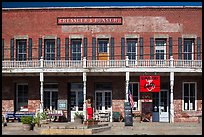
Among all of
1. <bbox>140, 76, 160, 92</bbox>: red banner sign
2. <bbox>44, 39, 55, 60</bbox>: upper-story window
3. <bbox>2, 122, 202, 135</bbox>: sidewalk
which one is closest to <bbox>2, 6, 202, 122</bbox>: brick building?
<bbox>44, 39, 55, 60</bbox>: upper-story window

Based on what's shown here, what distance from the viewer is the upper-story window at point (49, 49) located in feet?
92.4

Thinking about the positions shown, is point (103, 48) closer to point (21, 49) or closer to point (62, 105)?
point (62, 105)

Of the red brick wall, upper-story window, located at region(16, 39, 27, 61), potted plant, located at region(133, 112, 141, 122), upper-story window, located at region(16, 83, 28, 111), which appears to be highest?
the red brick wall

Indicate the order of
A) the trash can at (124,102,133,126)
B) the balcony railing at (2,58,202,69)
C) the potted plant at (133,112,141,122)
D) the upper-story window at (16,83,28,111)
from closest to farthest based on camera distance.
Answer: the trash can at (124,102,133,126) < the balcony railing at (2,58,202,69) < the potted plant at (133,112,141,122) < the upper-story window at (16,83,28,111)

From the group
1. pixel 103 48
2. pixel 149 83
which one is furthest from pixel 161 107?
pixel 103 48

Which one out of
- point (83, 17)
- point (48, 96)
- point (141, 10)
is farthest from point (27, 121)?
point (141, 10)

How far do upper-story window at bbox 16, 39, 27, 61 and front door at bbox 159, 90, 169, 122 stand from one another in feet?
34.2

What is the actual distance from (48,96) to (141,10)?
366 inches

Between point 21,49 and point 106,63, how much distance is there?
6739 mm

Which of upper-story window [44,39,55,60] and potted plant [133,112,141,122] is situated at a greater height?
upper-story window [44,39,55,60]

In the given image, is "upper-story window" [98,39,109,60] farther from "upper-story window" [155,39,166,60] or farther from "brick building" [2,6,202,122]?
"upper-story window" [155,39,166,60]

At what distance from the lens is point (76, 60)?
1048 inches

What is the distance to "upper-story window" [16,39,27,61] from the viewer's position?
28266 mm

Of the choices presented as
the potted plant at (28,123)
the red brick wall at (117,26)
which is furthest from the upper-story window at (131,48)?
the potted plant at (28,123)
